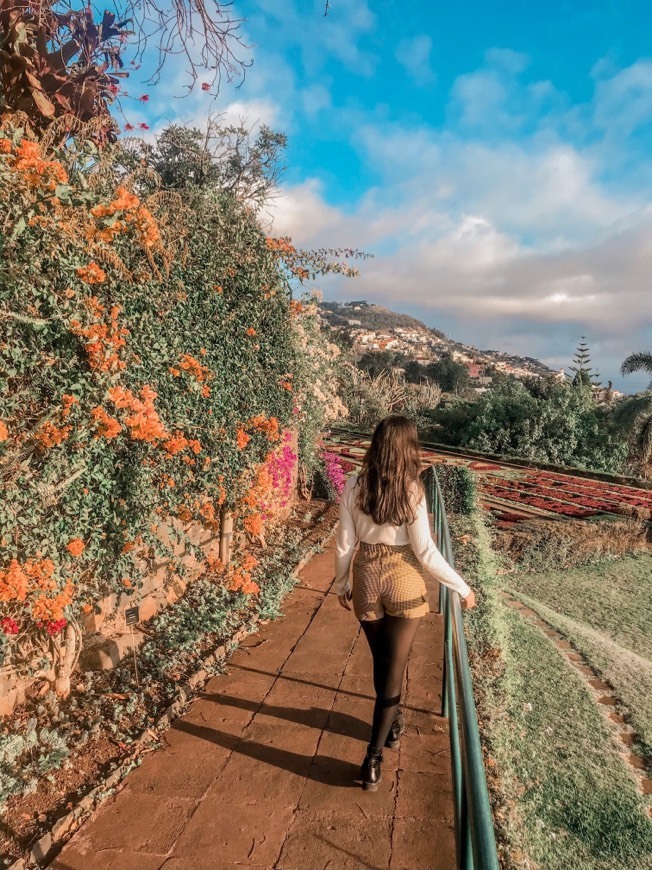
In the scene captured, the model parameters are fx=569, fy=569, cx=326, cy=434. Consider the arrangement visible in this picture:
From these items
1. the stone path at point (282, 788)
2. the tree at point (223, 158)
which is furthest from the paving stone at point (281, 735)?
the tree at point (223, 158)

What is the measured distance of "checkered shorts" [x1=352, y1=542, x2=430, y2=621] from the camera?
252 centimetres

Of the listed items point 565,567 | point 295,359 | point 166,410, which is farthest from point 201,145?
point 565,567

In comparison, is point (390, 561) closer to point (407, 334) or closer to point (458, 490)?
point (458, 490)

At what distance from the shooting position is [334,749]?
9.52 feet

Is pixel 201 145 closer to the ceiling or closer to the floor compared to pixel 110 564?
closer to the ceiling

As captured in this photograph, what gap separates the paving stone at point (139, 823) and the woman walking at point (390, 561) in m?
0.84

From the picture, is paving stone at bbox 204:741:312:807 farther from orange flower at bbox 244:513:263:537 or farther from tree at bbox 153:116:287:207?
tree at bbox 153:116:287:207

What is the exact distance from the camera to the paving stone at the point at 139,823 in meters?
2.28

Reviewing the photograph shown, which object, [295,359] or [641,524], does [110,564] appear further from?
[641,524]

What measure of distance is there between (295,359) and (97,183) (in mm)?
3231

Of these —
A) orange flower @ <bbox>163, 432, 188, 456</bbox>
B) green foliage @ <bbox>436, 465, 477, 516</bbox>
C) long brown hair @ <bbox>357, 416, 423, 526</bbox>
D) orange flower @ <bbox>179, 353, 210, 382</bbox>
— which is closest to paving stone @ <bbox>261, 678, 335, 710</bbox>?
long brown hair @ <bbox>357, 416, 423, 526</bbox>

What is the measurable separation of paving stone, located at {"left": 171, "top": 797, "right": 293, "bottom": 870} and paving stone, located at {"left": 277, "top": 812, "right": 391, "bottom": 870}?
57mm

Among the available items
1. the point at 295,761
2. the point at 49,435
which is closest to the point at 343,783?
the point at 295,761

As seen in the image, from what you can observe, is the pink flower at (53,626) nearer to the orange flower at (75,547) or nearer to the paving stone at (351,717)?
the orange flower at (75,547)
